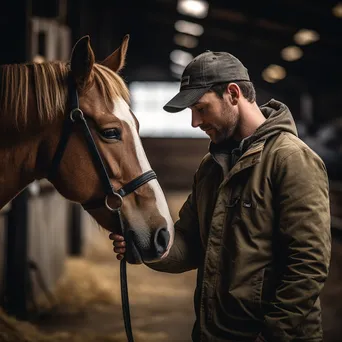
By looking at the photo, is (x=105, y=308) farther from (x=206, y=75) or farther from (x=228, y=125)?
(x=206, y=75)

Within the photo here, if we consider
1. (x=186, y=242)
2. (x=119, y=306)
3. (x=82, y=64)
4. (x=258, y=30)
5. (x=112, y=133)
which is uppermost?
(x=82, y=64)

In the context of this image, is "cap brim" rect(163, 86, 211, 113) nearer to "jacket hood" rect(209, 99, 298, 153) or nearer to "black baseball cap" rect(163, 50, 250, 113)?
"black baseball cap" rect(163, 50, 250, 113)

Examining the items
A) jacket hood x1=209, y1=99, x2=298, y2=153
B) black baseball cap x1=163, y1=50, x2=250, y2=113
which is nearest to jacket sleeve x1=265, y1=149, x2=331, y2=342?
jacket hood x1=209, y1=99, x2=298, y2=153

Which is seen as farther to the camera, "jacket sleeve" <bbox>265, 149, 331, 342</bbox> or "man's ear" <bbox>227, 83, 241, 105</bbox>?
"man's ear" <bbox>227, 83, 241, 105</bbox>

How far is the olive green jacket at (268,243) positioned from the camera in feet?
5.58

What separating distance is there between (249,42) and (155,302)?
7504 mm

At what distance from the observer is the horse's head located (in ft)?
6.50

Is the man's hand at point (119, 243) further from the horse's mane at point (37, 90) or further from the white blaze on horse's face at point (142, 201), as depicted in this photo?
the horse's mane at point (37, 90)

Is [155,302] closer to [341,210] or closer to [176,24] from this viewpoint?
[341,210]

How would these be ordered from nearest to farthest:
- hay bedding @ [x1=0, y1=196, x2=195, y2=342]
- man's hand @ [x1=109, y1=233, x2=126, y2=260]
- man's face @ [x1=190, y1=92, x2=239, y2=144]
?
man's face @ [x1=190, y1=92, x2=239, y2=144] < man's hand @ [x1=109, y1=233, x2=126, y2=260] < hay bedding @ [x1=0, y1=196, x2=195, y2=342]

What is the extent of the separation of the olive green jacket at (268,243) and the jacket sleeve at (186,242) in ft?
0.81

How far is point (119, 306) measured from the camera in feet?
15.9

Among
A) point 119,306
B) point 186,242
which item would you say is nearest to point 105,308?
point 119,306

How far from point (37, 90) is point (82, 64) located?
0.60 ft
